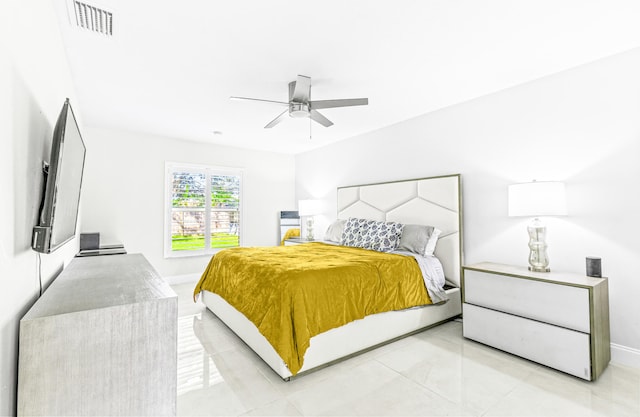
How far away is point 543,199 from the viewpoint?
254 cm

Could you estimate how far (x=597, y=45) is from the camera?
2346 millimetres

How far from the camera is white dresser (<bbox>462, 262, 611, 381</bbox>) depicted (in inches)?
86.7

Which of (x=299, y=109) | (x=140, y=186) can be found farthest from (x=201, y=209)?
(x=299, y=109)

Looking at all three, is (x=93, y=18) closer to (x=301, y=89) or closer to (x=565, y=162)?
(x=301, y=89)

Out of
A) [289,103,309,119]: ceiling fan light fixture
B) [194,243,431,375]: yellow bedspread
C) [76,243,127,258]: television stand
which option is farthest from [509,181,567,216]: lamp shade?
[76,243,127,258]: television stand

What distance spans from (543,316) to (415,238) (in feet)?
4.52

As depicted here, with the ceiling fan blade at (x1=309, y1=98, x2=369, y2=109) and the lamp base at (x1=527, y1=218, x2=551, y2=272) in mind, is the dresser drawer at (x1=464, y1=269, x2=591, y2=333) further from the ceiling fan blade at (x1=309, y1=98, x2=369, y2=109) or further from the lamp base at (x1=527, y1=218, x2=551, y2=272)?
the ceiling fan blade at (x1=309, y1=98, x2=369, y2=109)

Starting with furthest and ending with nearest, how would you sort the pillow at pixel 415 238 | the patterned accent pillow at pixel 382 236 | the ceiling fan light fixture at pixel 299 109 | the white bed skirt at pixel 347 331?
the patterned accent pillow at pixel 382 236, the pillow at pixel 415 238, the ceiling fan light fixture at pixel 299 109, the white bed skirt at pixel 347 331

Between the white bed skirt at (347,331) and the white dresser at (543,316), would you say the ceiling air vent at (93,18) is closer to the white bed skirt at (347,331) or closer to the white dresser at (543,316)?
the white bed skirt at (347,331)

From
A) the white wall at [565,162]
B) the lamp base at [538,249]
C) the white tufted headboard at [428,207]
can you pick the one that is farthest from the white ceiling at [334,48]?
the lamp base at [538,249]

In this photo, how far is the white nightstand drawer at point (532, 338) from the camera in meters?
2.21

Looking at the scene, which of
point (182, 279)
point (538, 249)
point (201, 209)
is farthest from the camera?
point (201, 209)

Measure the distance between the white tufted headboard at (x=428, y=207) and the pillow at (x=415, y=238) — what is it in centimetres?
23

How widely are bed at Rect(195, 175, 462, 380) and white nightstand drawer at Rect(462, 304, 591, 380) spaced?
449mm
